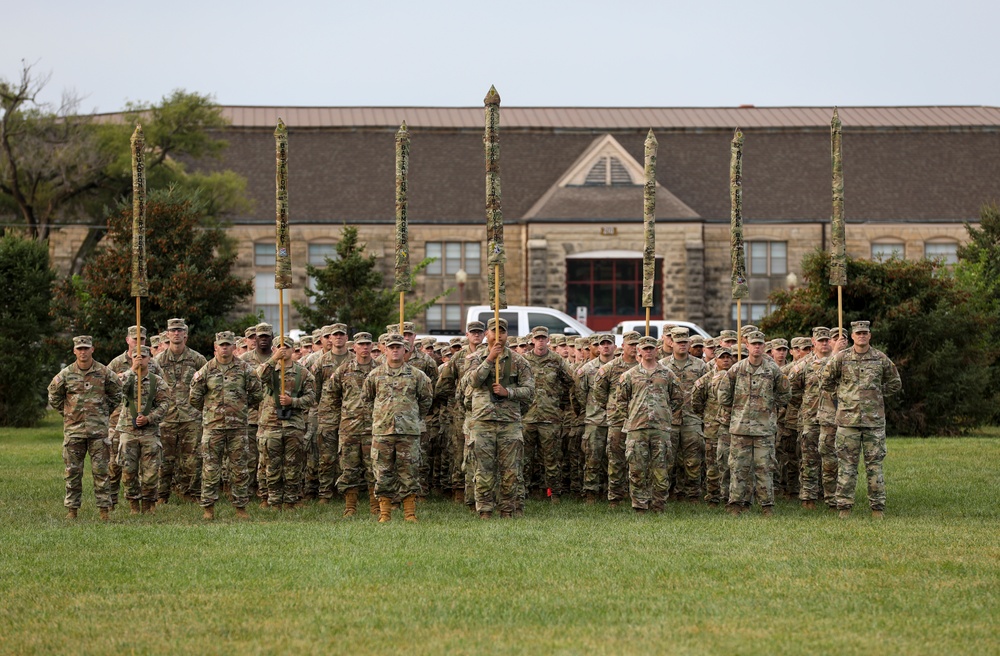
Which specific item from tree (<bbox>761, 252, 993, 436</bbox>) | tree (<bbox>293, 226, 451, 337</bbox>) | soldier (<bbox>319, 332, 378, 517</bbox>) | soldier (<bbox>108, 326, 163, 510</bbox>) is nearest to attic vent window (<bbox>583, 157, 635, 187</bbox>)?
tree (<bbox>293, 226, 451, 337</bbox>)

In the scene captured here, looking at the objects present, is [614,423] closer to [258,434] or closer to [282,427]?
[282,427]

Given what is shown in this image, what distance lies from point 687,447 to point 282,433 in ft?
16.3

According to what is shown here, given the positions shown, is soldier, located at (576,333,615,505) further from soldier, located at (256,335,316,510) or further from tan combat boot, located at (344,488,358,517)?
soldier, located at (256,335,316,510)

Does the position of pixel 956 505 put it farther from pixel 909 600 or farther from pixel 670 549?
pixel 909 600

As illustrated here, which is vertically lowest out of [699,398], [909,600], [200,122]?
[909,600]

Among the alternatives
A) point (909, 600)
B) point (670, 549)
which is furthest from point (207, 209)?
point (909, 600)

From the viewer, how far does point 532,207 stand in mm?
51344

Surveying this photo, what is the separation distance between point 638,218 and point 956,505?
106ft

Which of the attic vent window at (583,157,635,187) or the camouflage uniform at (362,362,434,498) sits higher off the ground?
the attic vent window at (583,157,635,187)

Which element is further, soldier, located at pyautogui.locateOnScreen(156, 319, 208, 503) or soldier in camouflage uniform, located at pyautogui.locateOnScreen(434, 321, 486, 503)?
soldier, located at pyautogui.locateOnScreen(156, 319, 208, 503)

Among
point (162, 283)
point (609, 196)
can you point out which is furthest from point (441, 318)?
point (162, 283)

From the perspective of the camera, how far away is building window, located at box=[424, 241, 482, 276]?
167ft

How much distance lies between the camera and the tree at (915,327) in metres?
30.3

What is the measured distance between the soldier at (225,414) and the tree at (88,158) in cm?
2788
